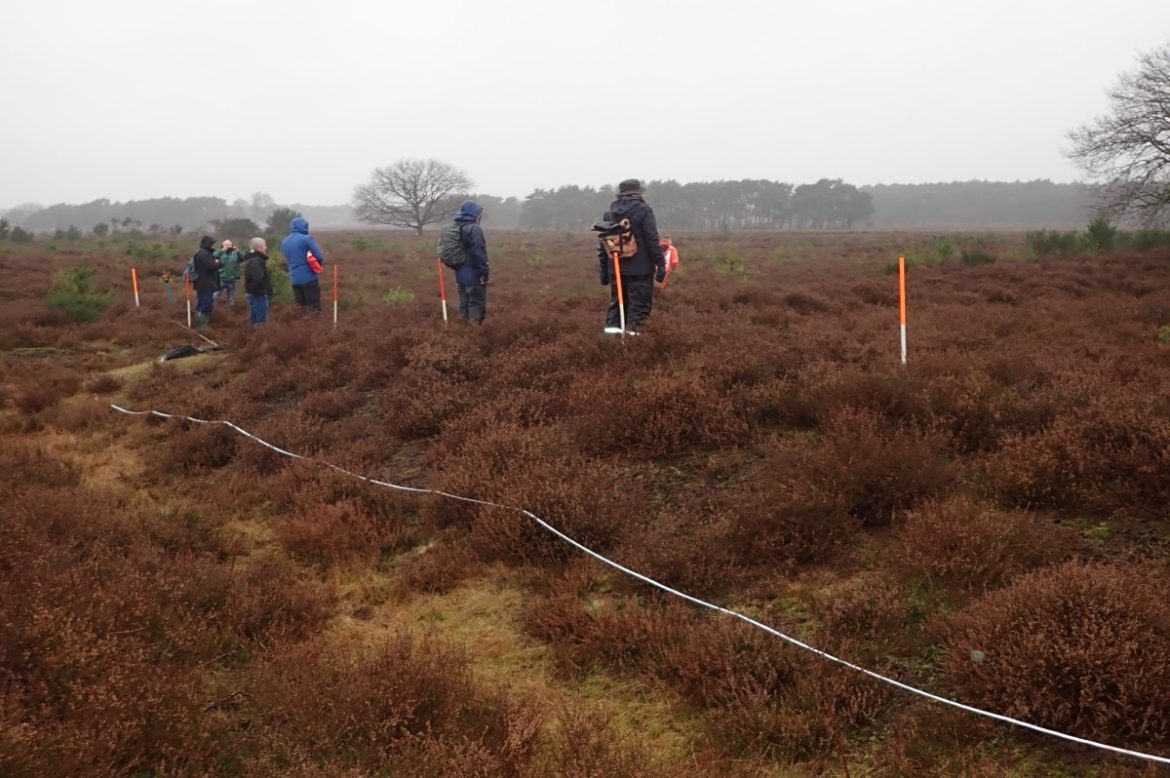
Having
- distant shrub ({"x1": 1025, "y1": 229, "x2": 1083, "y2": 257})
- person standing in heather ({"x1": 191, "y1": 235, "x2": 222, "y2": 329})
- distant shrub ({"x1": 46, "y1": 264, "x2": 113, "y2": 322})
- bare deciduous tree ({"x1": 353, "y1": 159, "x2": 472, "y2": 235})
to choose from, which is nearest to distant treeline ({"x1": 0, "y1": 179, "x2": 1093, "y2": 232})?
bare deciduous tree ({"x1": 353, "y1": 159, "x2": 472, "y2": 235})

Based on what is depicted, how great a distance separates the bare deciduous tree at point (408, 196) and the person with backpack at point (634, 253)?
50.4 m

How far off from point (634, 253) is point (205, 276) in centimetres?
907

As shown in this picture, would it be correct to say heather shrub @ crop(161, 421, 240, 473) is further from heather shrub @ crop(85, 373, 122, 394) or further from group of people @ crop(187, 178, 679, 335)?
group of people @ crop(187, 178, 679, 335)

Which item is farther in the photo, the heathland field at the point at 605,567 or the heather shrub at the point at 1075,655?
the heathland field at the point at 605,567

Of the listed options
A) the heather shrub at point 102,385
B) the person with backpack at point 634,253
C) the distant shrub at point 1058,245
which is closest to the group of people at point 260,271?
the heather shrub at point 102,385

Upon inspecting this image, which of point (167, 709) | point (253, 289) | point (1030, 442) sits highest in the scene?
point (253, 289)

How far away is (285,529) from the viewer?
4.47 metres

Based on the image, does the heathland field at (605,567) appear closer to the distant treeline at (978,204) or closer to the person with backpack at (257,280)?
the person with backpack at (257,280)

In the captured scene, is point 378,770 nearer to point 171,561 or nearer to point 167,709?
point 167,709

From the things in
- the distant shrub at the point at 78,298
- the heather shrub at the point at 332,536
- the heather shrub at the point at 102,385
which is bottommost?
the heather shrub at the point at 332,536

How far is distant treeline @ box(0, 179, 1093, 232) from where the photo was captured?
96.0 meters

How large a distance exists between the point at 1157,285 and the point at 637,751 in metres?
15.6

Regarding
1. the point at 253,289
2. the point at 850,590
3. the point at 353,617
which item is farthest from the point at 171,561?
the point at 253,289

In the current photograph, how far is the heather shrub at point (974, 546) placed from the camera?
321 cm
